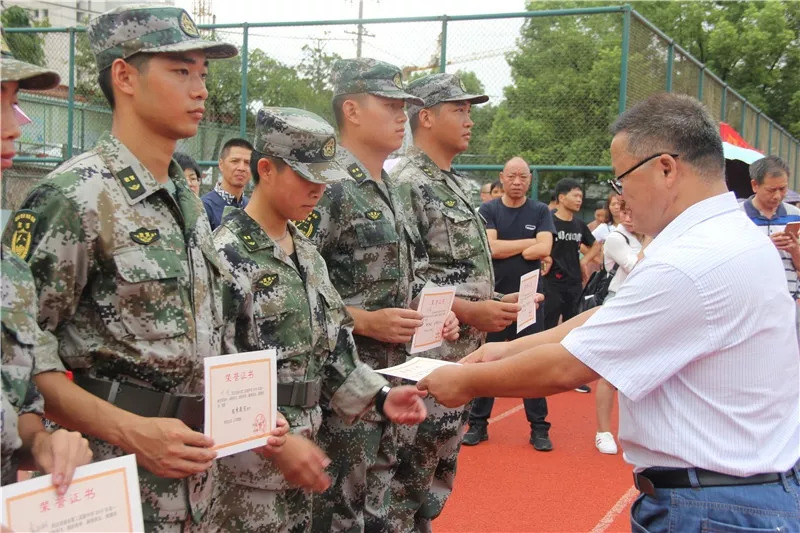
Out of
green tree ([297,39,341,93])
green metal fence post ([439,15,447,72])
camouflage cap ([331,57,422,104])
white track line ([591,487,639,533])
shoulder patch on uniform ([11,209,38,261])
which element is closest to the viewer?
shoulder patch on uniform ([11,209,38,261])

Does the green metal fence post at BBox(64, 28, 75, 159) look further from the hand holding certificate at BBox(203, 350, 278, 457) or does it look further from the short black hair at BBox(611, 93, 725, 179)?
the short black hair at BBox(611, 93, 725, 179)

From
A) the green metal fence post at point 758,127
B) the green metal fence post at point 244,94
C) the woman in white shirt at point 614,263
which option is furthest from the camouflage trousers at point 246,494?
the green metal fence post at point 758,127

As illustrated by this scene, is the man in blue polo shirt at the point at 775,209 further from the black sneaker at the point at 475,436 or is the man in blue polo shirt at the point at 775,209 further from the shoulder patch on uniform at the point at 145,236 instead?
the shoulder patch on uniform at the point at 145,236

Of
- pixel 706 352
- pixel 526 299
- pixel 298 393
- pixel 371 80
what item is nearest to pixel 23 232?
pixel 298 393

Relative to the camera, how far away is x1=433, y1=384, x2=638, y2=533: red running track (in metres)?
4.71

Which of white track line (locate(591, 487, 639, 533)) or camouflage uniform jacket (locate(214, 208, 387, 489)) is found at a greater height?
camouflage uniform jacket (locate(214, 208, 387, 489))

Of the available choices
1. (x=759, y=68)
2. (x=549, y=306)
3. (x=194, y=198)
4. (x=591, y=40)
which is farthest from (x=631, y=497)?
(x=759, y=68)

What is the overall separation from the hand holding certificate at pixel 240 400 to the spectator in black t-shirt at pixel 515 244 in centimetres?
429

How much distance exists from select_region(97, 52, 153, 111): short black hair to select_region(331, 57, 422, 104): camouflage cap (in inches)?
62.6

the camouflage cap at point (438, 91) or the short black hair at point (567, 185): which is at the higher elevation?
the camouflage cap at point (438, 91)

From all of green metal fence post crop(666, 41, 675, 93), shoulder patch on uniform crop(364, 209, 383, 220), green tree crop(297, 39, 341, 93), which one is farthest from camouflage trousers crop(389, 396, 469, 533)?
green metal fence post crop(666, 41, 675, 93)

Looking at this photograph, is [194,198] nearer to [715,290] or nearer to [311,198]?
[311,198]

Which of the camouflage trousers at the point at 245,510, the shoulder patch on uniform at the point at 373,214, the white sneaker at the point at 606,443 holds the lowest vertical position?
the white sneaker at the point at 606,443

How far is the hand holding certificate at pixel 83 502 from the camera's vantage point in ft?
4.92
